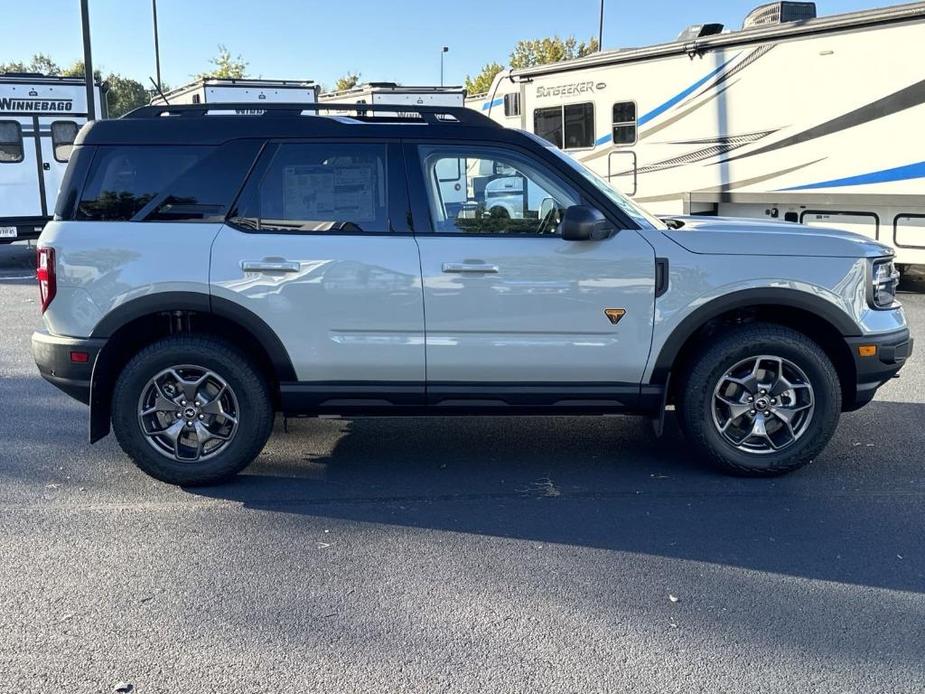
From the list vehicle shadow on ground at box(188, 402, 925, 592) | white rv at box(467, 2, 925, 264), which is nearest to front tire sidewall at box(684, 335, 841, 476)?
vehicle shadow on ground at box(188, 402, 925, 592)

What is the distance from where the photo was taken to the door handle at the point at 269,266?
4.81 meters

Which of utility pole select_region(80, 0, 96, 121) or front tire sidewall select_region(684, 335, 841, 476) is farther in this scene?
utility pole select_region(80, 0, 96, 121)

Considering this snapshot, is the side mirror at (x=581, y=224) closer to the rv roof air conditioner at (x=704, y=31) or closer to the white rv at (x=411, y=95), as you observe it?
the rv roof air conditioner at (x=704, y=31)

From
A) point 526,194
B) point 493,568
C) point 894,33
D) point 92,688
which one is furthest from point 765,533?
point 894,33

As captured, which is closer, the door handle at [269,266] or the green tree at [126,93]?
the door handle at [269,266]

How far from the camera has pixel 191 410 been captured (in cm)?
496

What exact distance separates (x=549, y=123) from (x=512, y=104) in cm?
81

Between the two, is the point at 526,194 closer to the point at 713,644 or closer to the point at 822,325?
the point at 822,325

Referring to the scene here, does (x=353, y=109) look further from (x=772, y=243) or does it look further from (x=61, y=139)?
(x=61, y=139)

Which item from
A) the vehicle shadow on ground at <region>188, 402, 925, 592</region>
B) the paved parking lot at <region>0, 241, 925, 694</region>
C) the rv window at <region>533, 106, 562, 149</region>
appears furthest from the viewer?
the rv window at <region>533, 106, 562, 149</region>

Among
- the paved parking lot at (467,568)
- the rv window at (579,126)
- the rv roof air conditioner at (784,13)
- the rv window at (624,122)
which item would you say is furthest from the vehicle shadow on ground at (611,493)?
the rv window at (579,126)

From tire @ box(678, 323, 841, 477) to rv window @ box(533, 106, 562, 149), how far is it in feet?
30.9

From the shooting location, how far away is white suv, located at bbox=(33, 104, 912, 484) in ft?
15.9

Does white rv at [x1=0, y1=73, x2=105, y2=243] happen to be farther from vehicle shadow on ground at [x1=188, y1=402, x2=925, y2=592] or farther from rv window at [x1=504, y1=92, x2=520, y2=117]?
vehicle shadow on ground at [x1=188, y1=402, x2=925, y2=592]
